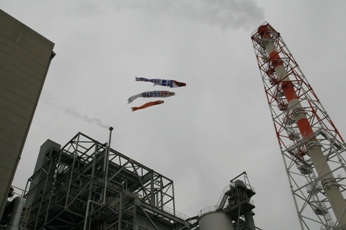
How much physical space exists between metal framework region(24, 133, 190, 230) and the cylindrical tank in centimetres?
310

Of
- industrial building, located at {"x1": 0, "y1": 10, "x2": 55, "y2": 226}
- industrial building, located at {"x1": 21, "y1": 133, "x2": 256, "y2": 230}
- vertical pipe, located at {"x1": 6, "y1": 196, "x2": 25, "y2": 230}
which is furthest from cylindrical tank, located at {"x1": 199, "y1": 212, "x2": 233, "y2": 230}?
industrial building, located at {"x1": 0, "y1": 10, "x2": 55, "y2": 226}

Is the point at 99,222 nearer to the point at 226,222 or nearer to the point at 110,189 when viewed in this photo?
the point at 110,189

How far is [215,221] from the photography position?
4481 cm

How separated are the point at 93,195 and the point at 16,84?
18755mm

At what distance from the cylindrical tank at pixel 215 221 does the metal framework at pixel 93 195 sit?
3.10m

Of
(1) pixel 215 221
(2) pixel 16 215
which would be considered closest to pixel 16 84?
(2) pixel 16 215

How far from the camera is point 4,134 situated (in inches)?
1022

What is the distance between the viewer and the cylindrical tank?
4450 cm

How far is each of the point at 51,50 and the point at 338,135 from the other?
104 feet

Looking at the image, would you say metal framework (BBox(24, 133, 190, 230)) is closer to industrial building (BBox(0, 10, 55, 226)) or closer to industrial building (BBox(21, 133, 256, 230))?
industrial building (BBox(21, 133, 256, 230))

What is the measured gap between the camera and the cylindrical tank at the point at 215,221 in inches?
1752

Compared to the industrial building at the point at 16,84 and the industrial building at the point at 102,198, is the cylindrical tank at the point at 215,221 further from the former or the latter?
the industrial building at the point at 16,84

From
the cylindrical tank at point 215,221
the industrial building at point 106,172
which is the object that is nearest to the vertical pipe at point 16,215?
the industrial building at point 106,172

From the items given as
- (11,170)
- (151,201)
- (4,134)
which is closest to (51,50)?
(4,134)
